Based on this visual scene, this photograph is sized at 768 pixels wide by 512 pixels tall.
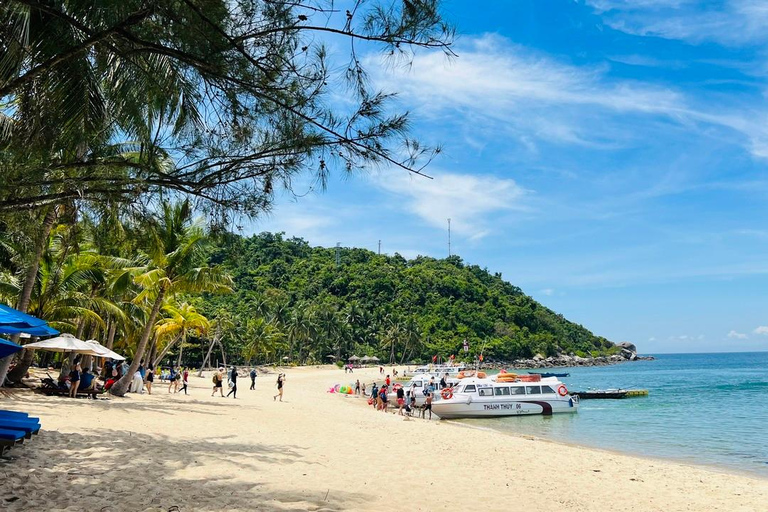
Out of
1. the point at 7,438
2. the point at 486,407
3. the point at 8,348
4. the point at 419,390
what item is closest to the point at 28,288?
the point at 8,348

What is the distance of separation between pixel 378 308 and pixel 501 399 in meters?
78.0

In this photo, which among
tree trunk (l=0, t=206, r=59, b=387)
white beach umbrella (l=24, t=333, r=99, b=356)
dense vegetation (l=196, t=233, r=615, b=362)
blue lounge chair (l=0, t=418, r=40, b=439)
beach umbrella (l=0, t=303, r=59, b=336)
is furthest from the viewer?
dense vegetation (l=196, t=233, r=615, b=362)

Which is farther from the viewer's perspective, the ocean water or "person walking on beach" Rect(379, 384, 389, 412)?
"person walking on beach" Rect(379, 384, 389, 412)

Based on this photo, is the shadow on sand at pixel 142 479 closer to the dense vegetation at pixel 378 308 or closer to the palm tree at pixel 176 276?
the palm tree at pixel 176 276

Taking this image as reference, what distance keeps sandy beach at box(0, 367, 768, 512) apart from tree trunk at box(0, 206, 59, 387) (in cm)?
92

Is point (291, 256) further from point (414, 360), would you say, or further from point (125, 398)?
point (125, 398)

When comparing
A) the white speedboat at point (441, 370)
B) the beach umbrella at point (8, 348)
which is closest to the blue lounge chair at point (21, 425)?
the beach umbrella at point (8, 348)

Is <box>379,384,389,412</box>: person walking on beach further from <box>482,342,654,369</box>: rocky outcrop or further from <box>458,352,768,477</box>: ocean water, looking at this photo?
<box>482,342,654,369</box>: rocky outcrop

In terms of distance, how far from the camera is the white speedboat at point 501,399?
24.8m

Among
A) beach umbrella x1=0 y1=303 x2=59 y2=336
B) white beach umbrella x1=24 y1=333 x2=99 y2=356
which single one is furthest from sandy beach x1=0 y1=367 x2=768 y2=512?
beach umbrella x1=0 y1=303 x2=59 y2=336

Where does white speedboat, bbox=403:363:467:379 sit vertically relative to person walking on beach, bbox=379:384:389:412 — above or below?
above

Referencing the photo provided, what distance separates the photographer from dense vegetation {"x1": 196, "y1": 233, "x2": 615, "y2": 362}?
86188 mm

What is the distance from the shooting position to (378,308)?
103000mm

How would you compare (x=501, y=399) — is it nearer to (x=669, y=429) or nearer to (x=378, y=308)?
(x=669, y=429)
